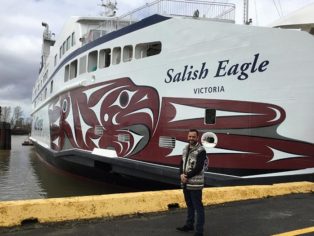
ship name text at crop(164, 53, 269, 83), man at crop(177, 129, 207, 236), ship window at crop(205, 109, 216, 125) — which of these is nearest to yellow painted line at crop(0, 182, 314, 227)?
man at crop(177, 129, 207, 236)

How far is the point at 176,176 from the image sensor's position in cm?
950

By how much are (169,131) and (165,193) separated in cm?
338

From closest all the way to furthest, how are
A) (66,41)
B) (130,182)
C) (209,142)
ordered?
(209,142), (130,182), (66,41)

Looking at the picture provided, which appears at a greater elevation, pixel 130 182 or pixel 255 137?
pixel 255 137

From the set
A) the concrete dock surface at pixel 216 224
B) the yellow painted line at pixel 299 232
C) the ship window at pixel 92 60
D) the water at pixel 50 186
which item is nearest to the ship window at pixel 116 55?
the ship window at pixel 92 60

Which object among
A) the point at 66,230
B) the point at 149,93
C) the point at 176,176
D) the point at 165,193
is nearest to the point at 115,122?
the point at 149,93

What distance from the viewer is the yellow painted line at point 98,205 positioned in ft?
17.9

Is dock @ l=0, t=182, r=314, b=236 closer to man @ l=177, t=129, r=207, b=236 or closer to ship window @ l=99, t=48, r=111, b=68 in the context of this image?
man @ l=177, t=129, r=207, b=236

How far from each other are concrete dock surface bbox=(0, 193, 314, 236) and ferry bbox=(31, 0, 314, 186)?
173 cm

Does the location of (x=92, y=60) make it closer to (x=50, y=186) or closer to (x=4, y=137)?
(x=50, y=186)

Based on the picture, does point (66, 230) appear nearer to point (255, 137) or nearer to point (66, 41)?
point (255, 137)

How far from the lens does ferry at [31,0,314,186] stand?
847cm

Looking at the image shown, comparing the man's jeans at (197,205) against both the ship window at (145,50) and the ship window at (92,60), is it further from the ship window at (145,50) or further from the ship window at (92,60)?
the ship window at (92,60)

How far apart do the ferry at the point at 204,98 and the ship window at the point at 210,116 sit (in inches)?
0.8
